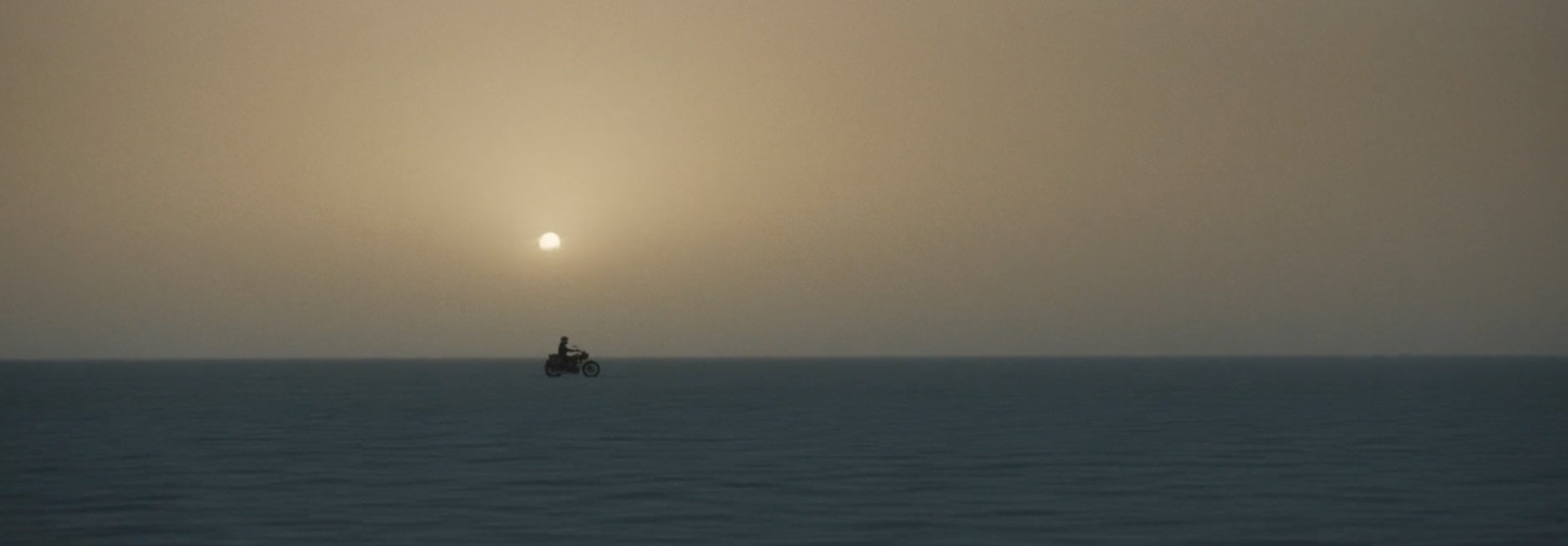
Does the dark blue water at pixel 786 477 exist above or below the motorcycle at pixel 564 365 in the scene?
below

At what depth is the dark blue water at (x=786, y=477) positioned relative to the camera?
91.7 ft

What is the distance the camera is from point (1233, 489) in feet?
113

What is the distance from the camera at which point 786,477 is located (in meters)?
37.1

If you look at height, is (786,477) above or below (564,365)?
below

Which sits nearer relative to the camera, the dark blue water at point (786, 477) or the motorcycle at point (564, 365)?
the dark blue water at point (786, 477)

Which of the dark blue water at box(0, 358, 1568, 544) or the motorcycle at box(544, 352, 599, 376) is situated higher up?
the motorcycle at box(544, 352, 599, 376)

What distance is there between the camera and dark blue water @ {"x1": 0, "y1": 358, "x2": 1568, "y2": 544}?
27.9 meters

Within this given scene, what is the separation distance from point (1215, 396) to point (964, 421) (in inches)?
1367

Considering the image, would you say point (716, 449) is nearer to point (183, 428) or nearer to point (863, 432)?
point (863, 432)

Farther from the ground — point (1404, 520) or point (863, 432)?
point (863, 432)

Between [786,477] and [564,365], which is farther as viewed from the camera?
[564,365]

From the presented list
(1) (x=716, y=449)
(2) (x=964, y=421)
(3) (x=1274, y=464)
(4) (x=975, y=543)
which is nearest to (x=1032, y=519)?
(4) (x=975, y=543)

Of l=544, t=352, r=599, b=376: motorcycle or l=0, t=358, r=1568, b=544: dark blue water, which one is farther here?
l=544, t=352, r=599, b=376: motorcycle

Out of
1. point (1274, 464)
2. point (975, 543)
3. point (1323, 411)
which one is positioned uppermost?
point (1323, 411)
